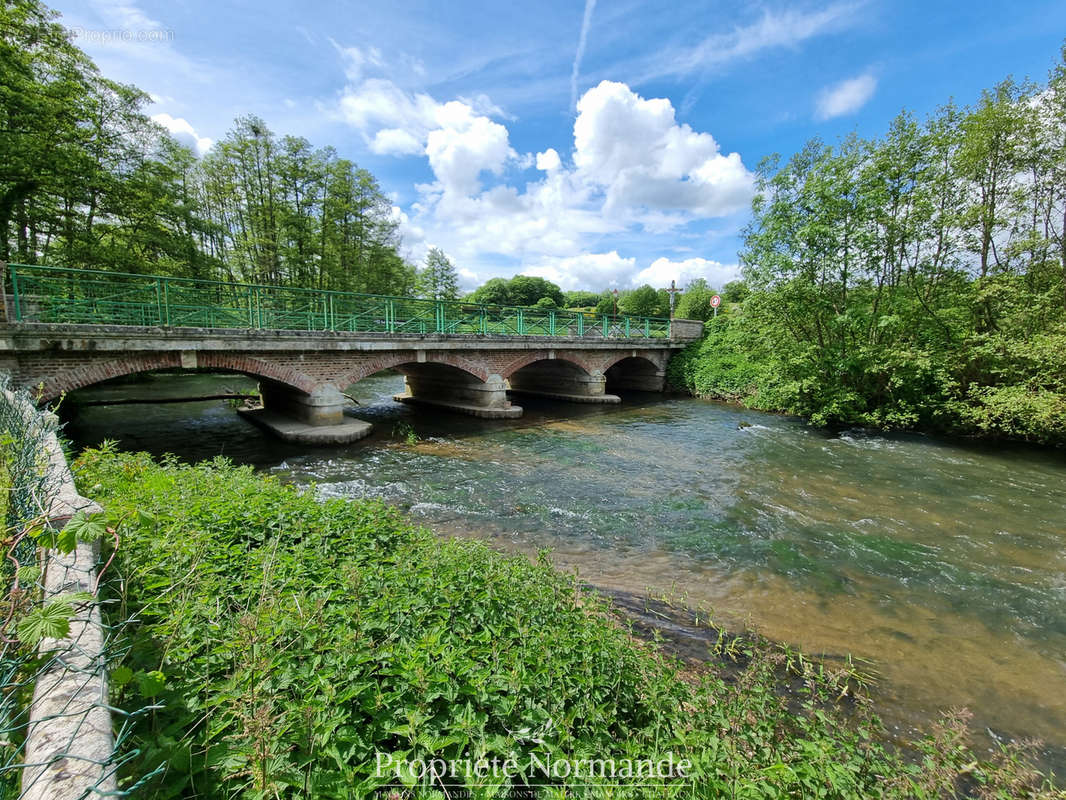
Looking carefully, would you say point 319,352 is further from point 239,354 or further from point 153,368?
point 153,368

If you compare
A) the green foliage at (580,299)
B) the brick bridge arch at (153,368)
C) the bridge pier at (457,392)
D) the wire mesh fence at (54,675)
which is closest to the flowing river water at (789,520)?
the bridge pier at (457,392)

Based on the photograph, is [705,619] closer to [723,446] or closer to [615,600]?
[615,600]

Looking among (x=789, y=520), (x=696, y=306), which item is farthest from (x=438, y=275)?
(x=789, y=520)

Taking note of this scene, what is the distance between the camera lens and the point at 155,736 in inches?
72.5

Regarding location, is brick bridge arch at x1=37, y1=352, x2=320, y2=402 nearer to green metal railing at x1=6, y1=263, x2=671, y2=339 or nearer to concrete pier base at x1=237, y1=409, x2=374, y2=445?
green metal railing at x1=6, y1=263, x2=671, y2=339

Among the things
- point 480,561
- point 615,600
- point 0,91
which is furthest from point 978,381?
point 0,91

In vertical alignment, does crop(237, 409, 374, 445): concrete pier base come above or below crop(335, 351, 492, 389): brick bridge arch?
below

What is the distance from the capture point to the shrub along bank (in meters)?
1.90

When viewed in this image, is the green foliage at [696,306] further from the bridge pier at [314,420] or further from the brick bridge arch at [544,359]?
the bridge pier at [314,420]

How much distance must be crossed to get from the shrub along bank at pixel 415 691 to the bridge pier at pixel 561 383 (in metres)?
17.5

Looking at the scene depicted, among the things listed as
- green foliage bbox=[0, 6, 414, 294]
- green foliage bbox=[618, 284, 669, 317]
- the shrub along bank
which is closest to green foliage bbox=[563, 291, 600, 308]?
green foliage bbox=[618, 284, 669, 317]

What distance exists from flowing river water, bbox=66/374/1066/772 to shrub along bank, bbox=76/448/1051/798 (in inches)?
47.4

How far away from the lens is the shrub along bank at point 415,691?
1.90 metres

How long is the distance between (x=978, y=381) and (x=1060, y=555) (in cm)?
972
